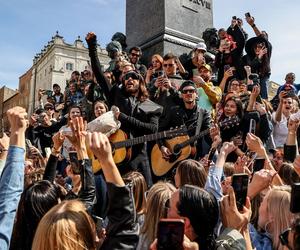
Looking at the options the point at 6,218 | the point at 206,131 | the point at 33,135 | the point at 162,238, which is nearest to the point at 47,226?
the point at 6,218

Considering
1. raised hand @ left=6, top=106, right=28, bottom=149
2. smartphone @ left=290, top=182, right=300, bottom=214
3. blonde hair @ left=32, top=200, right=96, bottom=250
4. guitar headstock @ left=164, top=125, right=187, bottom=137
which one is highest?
guitar headstock @ left=164, top=125, right=187, bottom=137

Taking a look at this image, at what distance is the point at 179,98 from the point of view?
20.8ft

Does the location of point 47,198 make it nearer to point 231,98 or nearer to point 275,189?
point 275,189

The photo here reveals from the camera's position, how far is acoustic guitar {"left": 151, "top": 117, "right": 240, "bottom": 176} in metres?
5.70

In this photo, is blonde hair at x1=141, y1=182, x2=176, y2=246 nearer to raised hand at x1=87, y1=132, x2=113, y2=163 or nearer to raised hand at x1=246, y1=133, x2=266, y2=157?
raised hand at x1=87, y1=132, x2=113, y2=163

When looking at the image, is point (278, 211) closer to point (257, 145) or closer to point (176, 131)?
point (257, 145)

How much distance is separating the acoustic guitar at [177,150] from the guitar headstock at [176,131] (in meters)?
0.09

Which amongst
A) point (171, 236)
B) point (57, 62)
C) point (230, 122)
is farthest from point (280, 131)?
point (57, 62)

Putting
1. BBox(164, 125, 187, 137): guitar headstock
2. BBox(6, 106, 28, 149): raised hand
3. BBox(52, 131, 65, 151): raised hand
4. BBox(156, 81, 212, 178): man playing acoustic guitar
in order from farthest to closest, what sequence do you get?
BBox(156, 81, 212, 178): man playing acoustic guitar, BBox(164, 125, 187, 137): guitar headstock, BBox(52, 131, 65, 151): raised hand, BBox(6, 106, 28, 149): raised hand

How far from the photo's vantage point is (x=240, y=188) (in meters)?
2.23

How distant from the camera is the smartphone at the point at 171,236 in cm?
154

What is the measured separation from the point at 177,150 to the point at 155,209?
3.03 meters

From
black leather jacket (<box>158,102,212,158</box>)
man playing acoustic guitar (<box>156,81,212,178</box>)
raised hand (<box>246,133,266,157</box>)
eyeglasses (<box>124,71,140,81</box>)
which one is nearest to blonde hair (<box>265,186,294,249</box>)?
raised hand (<box>246,133,266,157</box>)

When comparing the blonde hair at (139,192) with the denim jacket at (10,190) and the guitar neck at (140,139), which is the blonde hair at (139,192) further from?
the guitar neck at (140,139)
